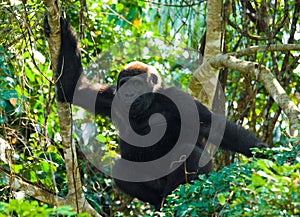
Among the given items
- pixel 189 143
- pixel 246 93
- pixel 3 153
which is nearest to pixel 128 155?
pixel 189 143

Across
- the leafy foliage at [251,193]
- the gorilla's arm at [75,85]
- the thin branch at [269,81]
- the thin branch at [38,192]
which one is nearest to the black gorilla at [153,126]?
the gorilla's arm at [75,85]

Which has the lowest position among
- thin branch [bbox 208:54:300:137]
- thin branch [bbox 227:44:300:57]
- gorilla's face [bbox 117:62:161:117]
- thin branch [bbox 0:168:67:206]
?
thin branch [bbox 0:168:67:206]

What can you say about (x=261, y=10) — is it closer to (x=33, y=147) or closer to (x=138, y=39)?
(x=138, y=39)

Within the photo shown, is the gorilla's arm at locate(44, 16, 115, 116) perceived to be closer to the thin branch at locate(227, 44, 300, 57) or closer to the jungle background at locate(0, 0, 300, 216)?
the jungle background at locate(0, 0, 300, 216)

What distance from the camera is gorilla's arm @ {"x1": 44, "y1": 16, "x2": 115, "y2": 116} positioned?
5.41 metres

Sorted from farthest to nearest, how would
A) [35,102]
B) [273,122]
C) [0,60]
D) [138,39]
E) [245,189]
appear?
[138,39]
[273,122]
[35,102]
[0,60]
[245,189]

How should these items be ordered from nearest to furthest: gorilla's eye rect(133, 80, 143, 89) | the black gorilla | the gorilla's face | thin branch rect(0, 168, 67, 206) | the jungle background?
the jungle background < thin branch rect(0, 168, 67, 206) < the black gorilla < the gorilla's face < gorilla's eye rect(133, 80, 143, 89)

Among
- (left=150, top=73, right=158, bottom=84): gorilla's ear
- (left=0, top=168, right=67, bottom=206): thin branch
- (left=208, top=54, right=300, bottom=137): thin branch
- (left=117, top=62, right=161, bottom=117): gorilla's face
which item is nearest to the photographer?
(left=208, top=54, right=300, bottom=137): thin branch

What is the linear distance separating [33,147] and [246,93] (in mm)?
3183

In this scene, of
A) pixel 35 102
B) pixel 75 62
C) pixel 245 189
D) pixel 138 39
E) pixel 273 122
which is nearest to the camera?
pixel 245 189

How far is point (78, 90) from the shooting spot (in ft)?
19.4

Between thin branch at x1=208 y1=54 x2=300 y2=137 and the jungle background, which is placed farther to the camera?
thin branch at x1=208 y1=54 x2=300 y2=137

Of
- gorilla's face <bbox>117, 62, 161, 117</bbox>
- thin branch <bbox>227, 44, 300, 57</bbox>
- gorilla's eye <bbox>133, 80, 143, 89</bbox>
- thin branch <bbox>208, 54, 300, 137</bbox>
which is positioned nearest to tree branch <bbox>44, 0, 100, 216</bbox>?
gorilla's face <bbox>117, 62, 161, 117</bbox>

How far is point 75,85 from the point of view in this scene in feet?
19.2
